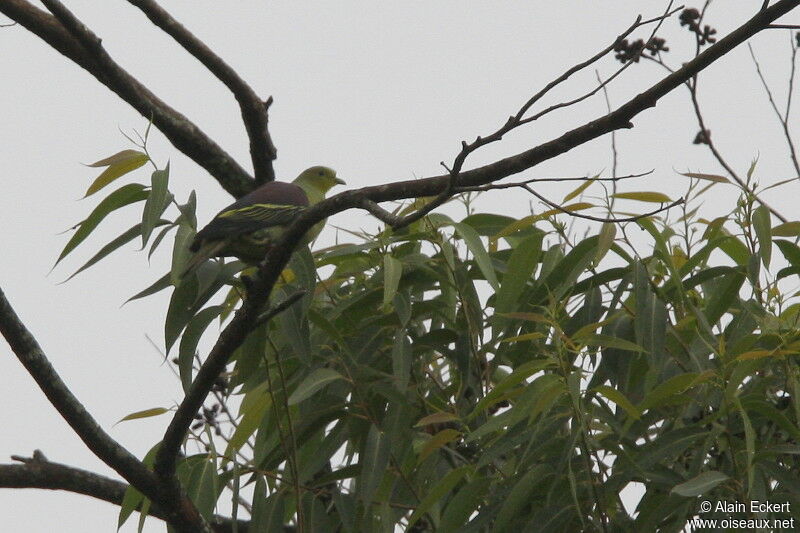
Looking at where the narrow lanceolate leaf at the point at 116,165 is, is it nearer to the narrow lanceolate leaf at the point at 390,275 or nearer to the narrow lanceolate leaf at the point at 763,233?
the narrow lanceolate leaf at the point at 390,275

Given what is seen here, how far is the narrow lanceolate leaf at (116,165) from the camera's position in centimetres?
384

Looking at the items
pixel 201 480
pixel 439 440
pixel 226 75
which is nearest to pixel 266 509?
pixel 201 480

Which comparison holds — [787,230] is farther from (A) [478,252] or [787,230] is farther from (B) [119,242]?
(B) [119,242]

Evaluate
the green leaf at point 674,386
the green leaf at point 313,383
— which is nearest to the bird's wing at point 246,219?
the green leaf at point 313,383

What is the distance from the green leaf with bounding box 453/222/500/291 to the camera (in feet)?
12.3

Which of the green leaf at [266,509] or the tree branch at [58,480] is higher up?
the tree branch at [58,480]

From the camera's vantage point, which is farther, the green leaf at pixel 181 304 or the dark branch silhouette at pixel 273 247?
the green leaf at pixel 181 304

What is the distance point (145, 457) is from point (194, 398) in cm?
84

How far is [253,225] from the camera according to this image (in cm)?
470

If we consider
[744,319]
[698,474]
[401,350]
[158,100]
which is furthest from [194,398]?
[158,100]

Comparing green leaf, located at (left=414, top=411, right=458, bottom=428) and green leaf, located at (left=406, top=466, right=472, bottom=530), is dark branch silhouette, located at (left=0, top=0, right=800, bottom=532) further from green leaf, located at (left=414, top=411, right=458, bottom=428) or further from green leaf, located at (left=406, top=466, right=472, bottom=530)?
green leaf, located at (left=406, top=466, right=472, bottom=530)

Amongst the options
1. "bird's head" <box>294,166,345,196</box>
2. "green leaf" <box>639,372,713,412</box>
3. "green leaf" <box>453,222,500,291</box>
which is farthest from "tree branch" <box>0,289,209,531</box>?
"bird's head" <box>294,166,345,196</box>

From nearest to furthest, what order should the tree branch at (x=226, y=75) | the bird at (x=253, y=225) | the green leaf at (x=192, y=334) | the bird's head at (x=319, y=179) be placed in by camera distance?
1. the green leaf at (x=192, y=334)
2. the bird at (x=253, y=225)
3. the tree branch at (x=226, y=75)
4. the bird's head at (x=319, y=179)

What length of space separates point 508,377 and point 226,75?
3.18 meters
